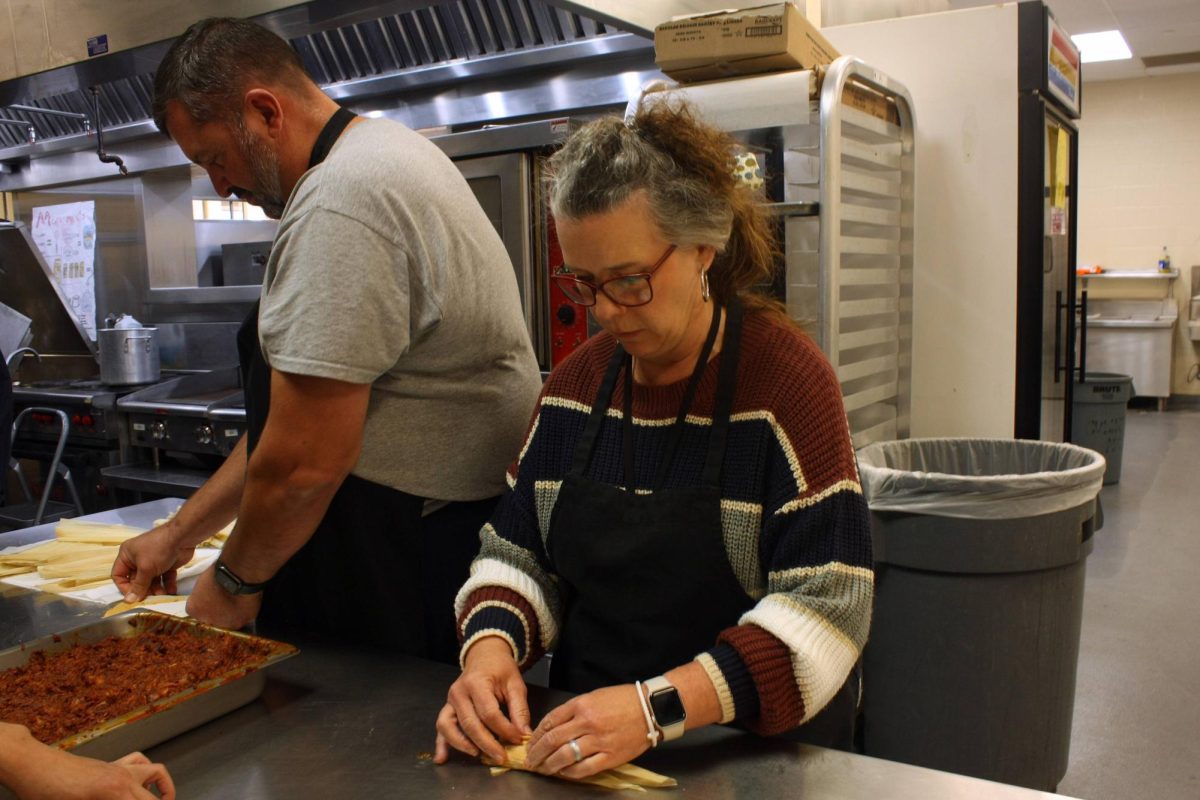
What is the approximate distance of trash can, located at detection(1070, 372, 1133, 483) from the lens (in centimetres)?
575

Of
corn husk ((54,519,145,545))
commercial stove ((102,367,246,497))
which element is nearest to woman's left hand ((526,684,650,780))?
corn husk ((54,519,145,545))

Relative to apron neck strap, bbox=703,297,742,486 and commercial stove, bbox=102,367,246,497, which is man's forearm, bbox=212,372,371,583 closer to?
apron neck strap, bbox=703,297,742,486

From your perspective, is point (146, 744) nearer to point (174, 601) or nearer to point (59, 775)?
point (59, 775)

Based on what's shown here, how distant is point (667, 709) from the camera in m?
1.14

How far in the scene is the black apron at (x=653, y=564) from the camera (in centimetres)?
130

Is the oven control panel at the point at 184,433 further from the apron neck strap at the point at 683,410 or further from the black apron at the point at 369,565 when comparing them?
the apron neck strap at the point at 683,410

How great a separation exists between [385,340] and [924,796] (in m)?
0.94

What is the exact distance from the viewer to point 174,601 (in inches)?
70.9

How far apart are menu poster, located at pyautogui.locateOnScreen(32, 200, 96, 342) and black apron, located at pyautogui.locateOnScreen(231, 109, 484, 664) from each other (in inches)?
176

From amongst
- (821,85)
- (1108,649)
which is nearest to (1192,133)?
(1108,649)

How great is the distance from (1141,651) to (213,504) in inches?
133

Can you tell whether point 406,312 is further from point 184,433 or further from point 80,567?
point 184,433

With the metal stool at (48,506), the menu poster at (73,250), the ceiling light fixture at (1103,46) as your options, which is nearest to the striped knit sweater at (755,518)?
the metal stool at (48,506)

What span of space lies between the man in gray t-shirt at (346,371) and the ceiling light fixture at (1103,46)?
291 inches
